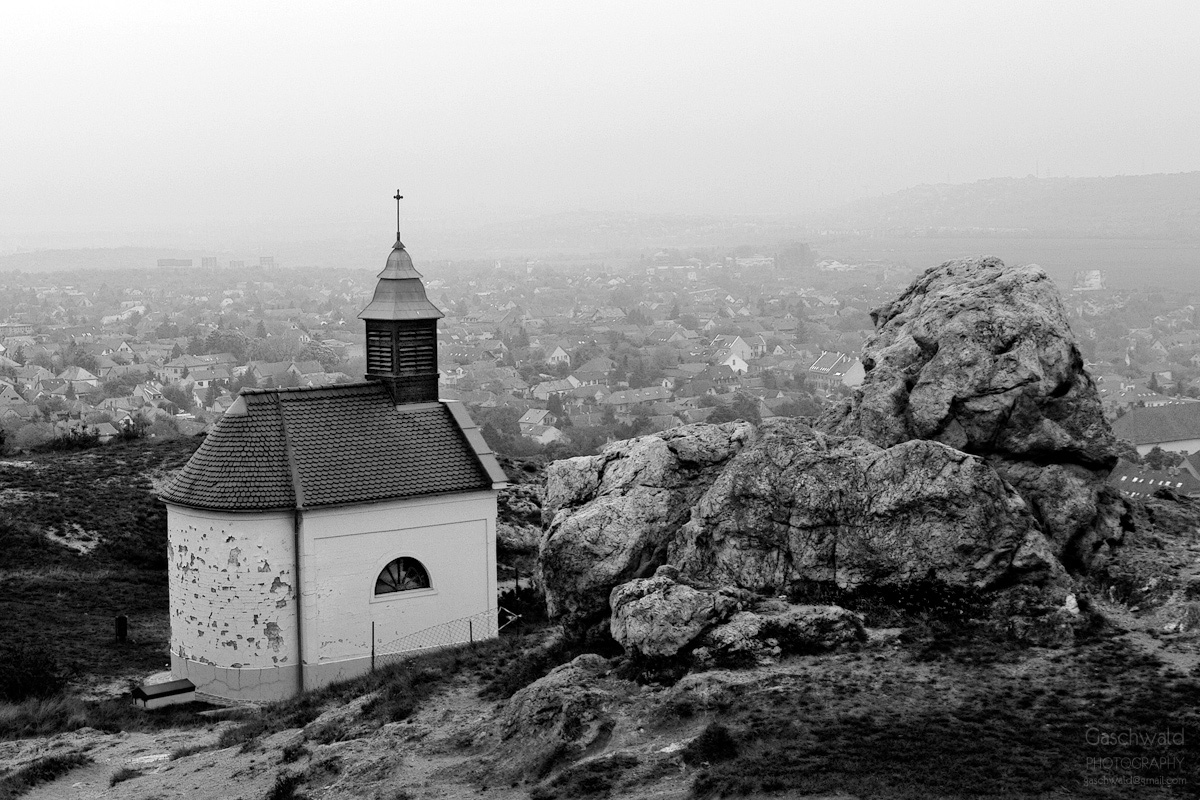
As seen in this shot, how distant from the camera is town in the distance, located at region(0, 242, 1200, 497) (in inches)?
3300

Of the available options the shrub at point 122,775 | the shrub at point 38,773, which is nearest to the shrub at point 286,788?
the shrub at point 122,775

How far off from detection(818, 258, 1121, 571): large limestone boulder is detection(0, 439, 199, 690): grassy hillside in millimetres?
12744

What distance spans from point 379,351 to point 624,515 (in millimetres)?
6987

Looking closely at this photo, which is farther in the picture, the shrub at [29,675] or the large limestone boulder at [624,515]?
the shrub at [29,675]

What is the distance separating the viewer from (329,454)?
20.3m

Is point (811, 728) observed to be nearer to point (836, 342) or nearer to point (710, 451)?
point (710, 451)

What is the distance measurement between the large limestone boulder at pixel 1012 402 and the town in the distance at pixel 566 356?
2839cm

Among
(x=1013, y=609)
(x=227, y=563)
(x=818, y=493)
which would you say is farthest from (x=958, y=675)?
(x=227, y=563)

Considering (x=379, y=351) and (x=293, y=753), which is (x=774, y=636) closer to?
(x=293, y=753)

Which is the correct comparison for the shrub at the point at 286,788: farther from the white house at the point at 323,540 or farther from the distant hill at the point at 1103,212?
the distant hill at the point at 1103,212

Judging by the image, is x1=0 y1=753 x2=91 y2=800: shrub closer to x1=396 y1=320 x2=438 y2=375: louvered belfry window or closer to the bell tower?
the bell tower

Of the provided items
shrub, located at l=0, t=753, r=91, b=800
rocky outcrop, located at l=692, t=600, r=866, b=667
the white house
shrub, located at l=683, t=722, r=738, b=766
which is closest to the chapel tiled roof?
the white house

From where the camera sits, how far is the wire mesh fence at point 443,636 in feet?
66.1

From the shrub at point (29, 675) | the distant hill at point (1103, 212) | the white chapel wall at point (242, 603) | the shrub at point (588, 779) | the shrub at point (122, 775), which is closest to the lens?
the shrub at point (588, 779)
